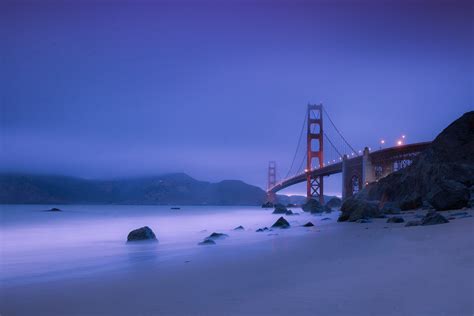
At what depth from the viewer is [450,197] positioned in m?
10.6

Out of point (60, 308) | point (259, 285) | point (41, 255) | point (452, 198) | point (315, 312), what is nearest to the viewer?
point (315, 312)

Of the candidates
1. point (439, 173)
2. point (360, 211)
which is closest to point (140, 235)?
point (360, 211)

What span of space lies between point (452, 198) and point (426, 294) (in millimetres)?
9451

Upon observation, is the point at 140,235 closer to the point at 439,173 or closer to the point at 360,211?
the point at 360,211

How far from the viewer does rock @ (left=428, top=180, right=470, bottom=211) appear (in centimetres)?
1051

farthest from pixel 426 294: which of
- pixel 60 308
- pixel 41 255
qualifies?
pixel 41 255

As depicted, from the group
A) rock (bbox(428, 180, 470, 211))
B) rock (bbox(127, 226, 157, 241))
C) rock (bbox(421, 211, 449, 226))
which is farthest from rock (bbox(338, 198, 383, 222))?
rock (bbox(127, 226, 157, 241))

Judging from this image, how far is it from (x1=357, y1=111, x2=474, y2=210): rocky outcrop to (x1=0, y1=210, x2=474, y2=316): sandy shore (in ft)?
27.4

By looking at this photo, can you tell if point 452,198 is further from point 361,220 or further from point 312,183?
point 312,183

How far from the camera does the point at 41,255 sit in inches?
277

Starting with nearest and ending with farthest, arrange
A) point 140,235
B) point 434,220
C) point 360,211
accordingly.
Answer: point 434,220 < point 140,235 < point 360,211

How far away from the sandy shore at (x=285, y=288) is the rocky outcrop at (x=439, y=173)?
8354mm

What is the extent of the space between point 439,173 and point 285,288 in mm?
14515

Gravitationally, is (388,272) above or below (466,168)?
below
